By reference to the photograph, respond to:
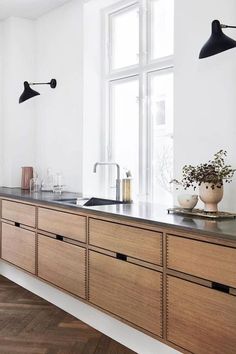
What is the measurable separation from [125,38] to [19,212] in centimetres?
183

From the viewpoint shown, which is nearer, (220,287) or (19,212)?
(220,287)

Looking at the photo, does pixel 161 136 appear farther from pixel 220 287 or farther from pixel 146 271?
pixel 220 287

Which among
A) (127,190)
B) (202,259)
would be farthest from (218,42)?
(127,190)

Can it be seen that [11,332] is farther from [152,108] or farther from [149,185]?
[152,108]

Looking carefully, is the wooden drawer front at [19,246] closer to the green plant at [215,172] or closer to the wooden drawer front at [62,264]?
the wooden drawer front at [62,264]

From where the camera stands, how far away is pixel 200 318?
7.28 ft

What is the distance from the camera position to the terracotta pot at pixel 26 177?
4.75 m

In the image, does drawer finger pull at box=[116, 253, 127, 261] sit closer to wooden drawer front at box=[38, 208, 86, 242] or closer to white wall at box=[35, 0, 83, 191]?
wooden drawer front at box=[38, 208, 86, 242]

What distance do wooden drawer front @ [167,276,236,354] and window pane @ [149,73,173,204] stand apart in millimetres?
1360

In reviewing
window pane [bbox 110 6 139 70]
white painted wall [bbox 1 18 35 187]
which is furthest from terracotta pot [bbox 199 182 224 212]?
white painted wall [bbox 1 18 35 187]

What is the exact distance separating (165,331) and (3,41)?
382 cm

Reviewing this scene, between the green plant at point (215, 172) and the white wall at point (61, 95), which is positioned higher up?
the white wall at point (61, 95)

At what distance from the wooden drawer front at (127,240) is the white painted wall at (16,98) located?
2197 millimetres

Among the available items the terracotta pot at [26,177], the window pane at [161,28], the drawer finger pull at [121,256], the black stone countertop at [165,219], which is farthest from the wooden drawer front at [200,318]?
the terracotta pot at [26,177]
